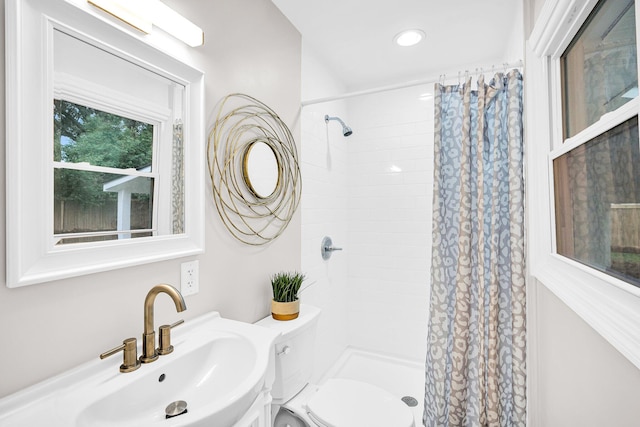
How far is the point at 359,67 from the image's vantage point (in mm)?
2436

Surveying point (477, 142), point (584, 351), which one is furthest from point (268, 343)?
point (477, 142)

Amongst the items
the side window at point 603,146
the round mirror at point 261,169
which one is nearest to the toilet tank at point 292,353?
the round mirror at point 261,169

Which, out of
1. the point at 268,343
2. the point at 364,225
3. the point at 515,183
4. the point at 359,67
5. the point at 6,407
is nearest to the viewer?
the point at 6,407

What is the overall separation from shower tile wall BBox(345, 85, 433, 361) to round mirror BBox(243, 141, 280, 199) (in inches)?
47.3

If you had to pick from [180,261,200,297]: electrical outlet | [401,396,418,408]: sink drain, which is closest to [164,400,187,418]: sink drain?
[180,261,200,297]: electrical outlet

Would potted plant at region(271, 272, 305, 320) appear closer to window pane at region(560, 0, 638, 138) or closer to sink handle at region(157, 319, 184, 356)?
sink handle at region(157, 319, 184, 356)

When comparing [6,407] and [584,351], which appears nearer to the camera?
[6,407]

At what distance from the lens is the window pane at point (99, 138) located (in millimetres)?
830

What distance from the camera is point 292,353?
1.40 meters

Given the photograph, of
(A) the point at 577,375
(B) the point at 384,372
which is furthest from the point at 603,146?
(B) the point at 384,372

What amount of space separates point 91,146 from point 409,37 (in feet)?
6.31

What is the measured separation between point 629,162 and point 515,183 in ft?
2.54

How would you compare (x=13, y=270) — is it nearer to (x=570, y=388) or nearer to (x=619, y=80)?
(x=619, y=80)

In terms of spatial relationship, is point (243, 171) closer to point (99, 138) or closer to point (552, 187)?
point (99, 138)
